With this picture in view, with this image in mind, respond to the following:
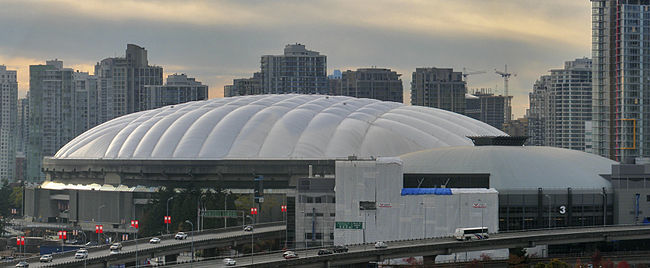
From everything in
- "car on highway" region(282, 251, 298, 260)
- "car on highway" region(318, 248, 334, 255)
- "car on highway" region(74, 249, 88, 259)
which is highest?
"car on highway" region(318, 248, 334, 255)

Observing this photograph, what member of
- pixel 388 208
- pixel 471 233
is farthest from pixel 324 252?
pixel 471 233

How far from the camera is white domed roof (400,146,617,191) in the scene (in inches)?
4950

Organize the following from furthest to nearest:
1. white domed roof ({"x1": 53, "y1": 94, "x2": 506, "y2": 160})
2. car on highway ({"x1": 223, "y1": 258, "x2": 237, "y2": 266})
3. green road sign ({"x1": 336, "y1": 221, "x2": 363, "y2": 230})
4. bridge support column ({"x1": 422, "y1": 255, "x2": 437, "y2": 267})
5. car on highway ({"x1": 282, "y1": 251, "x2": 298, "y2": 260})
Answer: white domed roof ({"x1": 53, "y1": 94, "x2": 506, "y2": 160}) < green road sign ({"x1": 336, "y1": 221, "x2": 363, "y2": 230}) < bridge support column ({"x1": 422, "y1": 255, "x2": 437, "y2": 267}) < car on highway ({"x1": 282, "y1": 251, "x2": 298, "y2": 260}) < car on highway ({"x1": 223, "y1": 258, "x2": 237, "y2": 266})

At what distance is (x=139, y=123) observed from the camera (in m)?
171

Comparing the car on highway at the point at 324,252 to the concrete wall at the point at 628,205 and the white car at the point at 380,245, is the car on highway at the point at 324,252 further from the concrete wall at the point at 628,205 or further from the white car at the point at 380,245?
the concrete wall at the point at 628,205

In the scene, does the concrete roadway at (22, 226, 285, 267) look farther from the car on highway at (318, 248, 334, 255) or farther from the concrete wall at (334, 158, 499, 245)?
the car on highway at (318, 248, 334, 255)

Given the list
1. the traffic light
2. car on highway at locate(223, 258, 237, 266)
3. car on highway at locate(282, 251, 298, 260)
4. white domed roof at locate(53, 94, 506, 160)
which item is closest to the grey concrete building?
car on highway at locate(282, 251, 298, 260)

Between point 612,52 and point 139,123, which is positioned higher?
point 612,52

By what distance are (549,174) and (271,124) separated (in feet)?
144

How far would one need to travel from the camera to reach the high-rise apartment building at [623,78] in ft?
606

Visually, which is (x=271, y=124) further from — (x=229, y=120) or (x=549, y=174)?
(x=549, y=174)

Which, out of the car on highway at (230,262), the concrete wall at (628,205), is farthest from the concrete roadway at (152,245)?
the concrete wall at (628,205)

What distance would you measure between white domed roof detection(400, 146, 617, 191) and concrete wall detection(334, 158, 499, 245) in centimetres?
930

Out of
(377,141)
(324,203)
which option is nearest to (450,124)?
(377,141)
